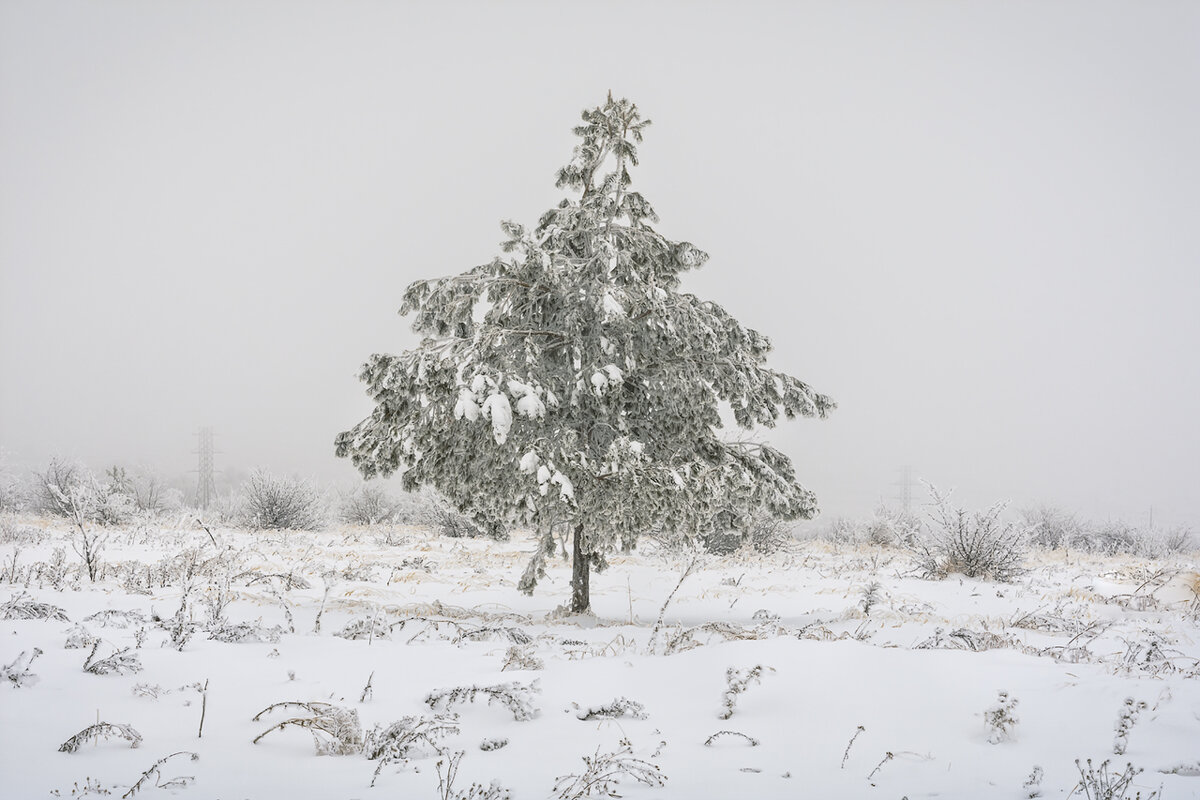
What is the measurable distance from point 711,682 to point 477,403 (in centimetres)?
373

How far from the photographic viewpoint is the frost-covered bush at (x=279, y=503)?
20.7 metres

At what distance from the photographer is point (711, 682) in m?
3.58

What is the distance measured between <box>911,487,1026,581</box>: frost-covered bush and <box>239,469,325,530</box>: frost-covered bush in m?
18.0

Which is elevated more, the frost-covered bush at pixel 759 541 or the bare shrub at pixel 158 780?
the bare shrub at pixel 158 780

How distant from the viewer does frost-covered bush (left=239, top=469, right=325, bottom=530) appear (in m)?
20.7

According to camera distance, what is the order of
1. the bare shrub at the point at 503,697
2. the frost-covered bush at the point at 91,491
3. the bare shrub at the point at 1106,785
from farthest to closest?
the frost-covered bush at the point at 91,491
the bare shrub at the point at 503,697
the bare shrub at the point at 1106,785

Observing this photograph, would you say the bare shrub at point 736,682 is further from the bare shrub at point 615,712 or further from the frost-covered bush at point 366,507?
the frost-covered bush at point 366,507

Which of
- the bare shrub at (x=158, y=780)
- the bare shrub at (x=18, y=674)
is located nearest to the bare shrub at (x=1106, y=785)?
the bare shrub at (x=158, y=780)

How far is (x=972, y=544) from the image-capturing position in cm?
1167

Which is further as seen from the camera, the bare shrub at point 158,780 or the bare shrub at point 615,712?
the bare shrub at point 615,712

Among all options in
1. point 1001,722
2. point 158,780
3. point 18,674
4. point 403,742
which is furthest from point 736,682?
point 18,674

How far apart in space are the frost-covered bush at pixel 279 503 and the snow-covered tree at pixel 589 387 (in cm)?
1501

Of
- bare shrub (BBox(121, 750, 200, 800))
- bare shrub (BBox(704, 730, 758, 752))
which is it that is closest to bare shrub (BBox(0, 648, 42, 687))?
bare shrub (BBox(121, 750, 200, 800))

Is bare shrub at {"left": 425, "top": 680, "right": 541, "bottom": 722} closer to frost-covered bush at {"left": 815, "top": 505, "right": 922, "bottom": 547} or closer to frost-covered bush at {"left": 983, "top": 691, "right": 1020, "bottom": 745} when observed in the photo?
frost-covered bush at {"left": 983, "top": 691, "right": 1020, "bottom": 745}
